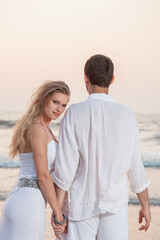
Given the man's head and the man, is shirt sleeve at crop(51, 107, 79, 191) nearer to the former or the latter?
the man

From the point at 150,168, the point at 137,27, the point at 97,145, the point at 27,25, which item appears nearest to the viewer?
the point at 97,145

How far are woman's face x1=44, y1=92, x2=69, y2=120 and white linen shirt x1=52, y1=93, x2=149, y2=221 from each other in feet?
1.72

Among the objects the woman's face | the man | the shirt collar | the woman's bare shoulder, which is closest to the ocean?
the woman's face

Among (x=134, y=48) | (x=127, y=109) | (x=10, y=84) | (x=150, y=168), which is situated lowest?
(x=150, y=168)

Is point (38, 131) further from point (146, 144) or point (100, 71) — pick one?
point (146, 144)

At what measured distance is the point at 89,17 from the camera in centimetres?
1816

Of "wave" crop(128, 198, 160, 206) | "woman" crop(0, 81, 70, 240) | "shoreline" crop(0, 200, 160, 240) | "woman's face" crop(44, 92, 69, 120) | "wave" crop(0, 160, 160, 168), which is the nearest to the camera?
"woman" crop(0, 81, 70, 240)

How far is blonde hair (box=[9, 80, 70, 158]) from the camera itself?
2656 millimetres

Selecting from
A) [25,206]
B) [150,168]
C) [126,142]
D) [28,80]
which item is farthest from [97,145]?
[28,80]

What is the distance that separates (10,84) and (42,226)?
1799 cm

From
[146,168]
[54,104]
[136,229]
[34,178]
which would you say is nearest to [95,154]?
[34,178]

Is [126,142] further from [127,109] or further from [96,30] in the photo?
[96,30]

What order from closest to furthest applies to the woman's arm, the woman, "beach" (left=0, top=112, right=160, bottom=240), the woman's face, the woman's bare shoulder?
the woman's arm
the woman
the woman's bare shoulder
the woman's face
"beach" (left=0, top=112, right=160, bottom=240)

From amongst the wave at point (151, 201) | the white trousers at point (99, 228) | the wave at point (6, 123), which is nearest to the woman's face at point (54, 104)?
the white trousers at point (99, 228)
